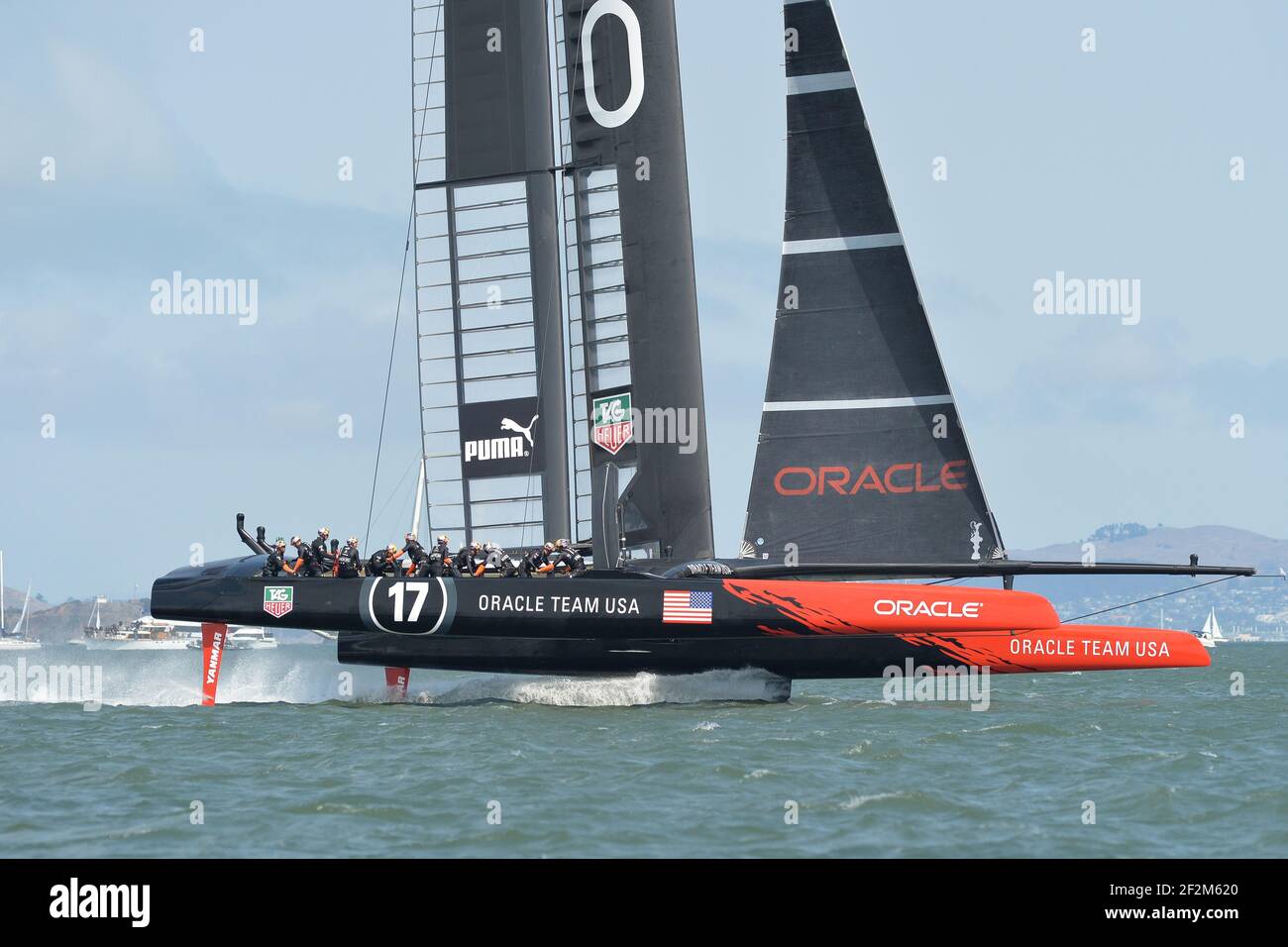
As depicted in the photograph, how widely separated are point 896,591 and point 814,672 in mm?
1357

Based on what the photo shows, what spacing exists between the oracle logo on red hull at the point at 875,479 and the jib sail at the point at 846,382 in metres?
0.01

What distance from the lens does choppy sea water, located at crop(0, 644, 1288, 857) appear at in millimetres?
10031

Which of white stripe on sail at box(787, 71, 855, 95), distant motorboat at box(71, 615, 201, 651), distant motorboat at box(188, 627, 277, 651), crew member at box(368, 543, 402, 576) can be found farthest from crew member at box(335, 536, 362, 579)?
distant motorboat at box(71, 615, 201, 651)

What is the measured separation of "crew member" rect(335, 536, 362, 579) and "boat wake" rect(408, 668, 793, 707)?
6.68 ft

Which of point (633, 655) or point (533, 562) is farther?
point (533, 562)

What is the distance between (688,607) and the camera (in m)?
17.4

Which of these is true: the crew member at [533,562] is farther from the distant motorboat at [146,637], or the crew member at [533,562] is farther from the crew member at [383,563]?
the distant motorboat at [146,637]

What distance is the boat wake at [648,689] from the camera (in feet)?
59.6

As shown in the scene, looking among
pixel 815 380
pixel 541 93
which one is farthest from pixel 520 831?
pixel 541 93

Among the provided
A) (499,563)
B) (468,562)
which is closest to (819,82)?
(499,563)

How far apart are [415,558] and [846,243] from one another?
6.10m

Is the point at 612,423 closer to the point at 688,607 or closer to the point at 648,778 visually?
the point at 688,607

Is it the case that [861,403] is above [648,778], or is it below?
above
